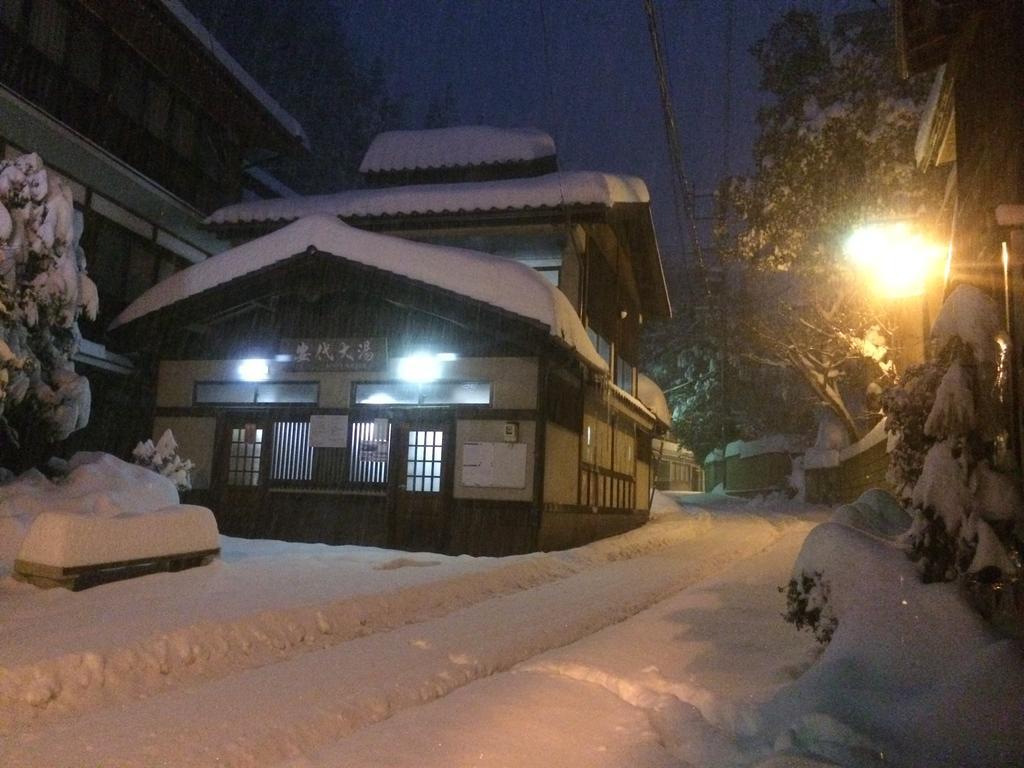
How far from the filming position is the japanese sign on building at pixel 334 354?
1430 centimetres

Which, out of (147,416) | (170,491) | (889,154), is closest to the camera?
(170,491)

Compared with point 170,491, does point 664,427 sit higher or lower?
higher

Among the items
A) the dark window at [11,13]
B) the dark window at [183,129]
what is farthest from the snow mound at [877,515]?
the dark window at [183,129]

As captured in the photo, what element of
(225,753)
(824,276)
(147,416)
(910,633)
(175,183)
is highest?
(175,183)

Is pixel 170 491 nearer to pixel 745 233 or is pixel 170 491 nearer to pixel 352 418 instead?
pixel 352 418

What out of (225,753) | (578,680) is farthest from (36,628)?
(578,680)

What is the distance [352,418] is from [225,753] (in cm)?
1018

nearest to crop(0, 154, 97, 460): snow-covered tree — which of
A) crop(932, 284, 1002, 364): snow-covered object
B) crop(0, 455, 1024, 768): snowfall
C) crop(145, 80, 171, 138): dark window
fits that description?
crop(0, 455, 1024, 768): snowfall

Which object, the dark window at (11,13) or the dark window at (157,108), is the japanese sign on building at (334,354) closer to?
the dark window at (11,13)

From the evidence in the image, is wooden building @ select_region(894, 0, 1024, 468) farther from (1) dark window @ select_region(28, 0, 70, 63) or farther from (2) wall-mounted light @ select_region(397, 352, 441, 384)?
(1) dark window @ select_region(28, 0, 70, 63)

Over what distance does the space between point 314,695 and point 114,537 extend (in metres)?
4.15

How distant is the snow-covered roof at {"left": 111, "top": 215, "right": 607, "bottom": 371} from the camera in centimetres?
1308

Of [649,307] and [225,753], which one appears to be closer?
[225,753]

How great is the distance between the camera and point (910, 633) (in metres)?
4.78
